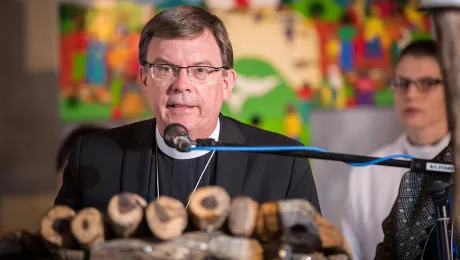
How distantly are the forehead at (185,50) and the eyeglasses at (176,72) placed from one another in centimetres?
2

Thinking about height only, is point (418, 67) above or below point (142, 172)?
above

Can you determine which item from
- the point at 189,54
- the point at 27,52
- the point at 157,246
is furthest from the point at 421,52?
the point at 157,246

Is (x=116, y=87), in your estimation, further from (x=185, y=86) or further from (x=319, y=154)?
(x=319, y=154)

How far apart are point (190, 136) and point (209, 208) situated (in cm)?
71

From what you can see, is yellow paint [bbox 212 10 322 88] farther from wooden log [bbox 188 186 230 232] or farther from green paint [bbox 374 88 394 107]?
wooden log [bbox 188 186 230 232]

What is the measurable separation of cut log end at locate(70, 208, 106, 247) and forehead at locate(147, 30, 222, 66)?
0.71 meters

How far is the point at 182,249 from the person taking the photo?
1.40m

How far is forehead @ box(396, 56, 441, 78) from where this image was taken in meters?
3.55

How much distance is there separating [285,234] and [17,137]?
3166 mm

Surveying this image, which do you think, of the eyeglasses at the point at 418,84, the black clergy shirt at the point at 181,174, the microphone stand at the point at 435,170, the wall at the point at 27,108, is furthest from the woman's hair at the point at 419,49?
the microphone stand at the point at 435,170

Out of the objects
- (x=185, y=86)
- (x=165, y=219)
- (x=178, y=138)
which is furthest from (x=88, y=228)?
(x=185, y=86)

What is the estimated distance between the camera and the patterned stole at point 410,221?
6.15ft

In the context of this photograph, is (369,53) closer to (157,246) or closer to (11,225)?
(11,225)

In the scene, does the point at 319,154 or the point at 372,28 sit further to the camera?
the point at 372,28
